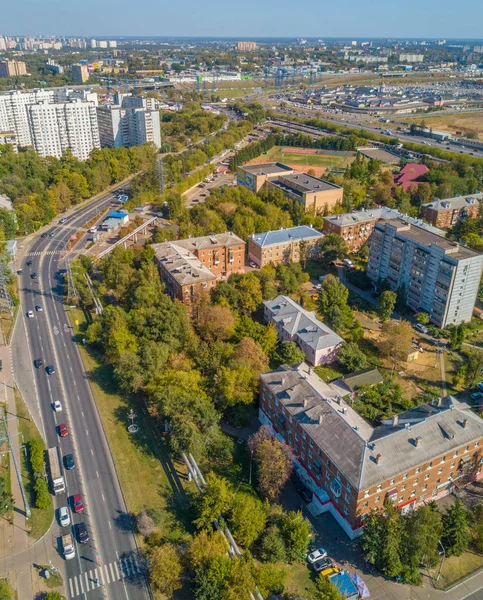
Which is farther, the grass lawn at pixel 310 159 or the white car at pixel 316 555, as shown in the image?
the grass lawn at pixel 310 159

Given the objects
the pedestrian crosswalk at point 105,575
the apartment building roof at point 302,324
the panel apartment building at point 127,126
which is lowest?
the pedestrian crosswalk at point 105,575

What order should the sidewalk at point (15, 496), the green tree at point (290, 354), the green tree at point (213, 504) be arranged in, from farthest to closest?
the green tree at point (290, 354) → the green tree at point (213, 504) → the sidewalk at point (15, 496)

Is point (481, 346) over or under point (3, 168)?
under

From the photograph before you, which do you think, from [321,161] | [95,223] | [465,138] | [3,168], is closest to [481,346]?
[95,223]

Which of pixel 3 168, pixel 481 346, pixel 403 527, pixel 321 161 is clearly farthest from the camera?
pixel 321 161

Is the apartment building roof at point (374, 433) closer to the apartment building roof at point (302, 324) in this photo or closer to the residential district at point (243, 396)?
the residential district at point (243, 396)

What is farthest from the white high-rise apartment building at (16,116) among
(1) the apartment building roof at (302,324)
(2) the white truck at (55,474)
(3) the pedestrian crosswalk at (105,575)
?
(3) the pedestrian crosswalk at (105,575)

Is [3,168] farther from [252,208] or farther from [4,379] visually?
[4,379]
